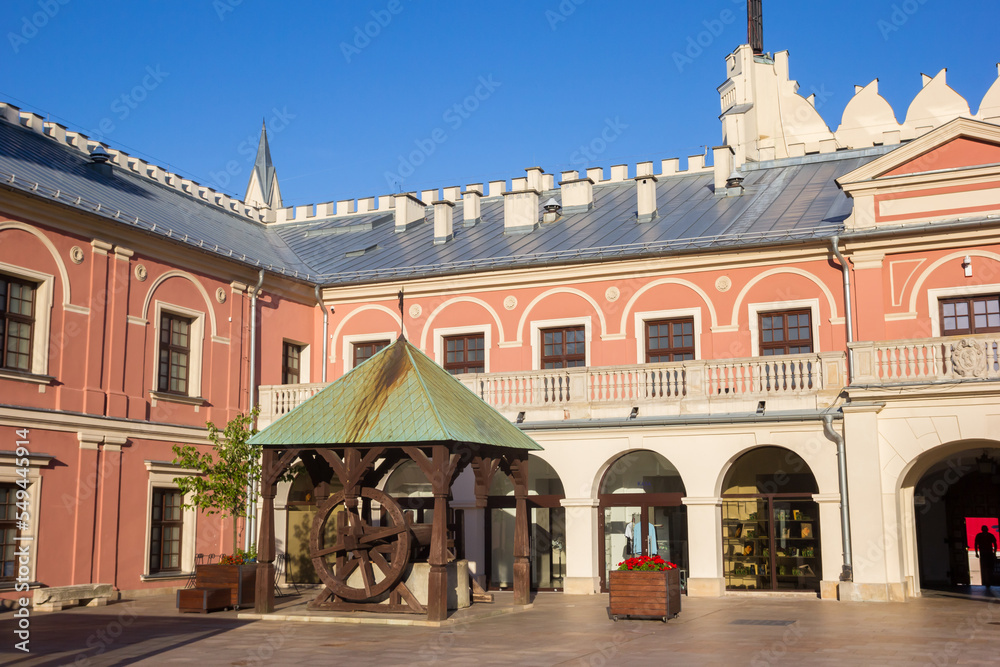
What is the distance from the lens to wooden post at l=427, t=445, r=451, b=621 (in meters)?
15.7

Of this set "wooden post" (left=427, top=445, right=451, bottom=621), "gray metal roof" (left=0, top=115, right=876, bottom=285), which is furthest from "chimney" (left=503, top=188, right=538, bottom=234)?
"wooden post" (left=427, top=445, right=451, bottom=621)

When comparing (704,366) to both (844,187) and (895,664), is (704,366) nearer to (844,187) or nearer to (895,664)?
(844,187)

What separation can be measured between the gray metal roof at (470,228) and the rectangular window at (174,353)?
180cm

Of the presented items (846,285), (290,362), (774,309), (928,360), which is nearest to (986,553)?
(846,285)

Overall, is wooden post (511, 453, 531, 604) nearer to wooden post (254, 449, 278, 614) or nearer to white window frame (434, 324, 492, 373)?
wooden post (254, 449, 278, 614)

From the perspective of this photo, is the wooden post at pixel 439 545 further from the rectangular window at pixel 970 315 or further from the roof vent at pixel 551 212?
the roof vent at pixel 551 212

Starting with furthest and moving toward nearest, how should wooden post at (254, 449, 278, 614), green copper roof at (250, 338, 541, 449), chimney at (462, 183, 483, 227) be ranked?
chimney at (462, 183, 483, 227), wooden post at (254, 449, 278, 614), green copper roof at (250, 338, 541, 449)

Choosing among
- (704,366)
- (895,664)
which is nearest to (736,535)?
(704,366)

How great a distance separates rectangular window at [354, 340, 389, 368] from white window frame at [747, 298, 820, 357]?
9.27 metres

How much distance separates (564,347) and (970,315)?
29.2 ft

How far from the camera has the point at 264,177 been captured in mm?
62312

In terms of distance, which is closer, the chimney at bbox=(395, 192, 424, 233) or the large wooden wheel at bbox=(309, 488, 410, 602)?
the large wooden wheel at bbox=(309, 488, 410, 602)

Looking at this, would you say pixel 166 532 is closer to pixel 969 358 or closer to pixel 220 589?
pixel 220 589

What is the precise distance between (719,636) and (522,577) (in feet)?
17.2
